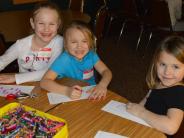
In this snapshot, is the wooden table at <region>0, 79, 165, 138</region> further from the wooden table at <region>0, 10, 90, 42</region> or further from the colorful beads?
the wooden table at <region>0, 10, 90, 42</region>

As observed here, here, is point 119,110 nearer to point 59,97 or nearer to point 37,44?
point 59,97

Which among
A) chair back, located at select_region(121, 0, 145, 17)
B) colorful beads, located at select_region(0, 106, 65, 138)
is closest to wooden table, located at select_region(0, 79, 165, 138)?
colorful beads, located at select_region(0, 106, 65, 138)

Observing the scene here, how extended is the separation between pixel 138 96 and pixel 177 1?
5.94 ft

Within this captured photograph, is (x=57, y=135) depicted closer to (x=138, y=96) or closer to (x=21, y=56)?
(x=21, y=56)

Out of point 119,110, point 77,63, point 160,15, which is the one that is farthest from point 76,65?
point 160,15

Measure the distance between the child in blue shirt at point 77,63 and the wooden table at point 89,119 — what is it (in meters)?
0.09

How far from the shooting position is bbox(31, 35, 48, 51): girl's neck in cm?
205

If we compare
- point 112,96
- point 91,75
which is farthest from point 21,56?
point 112,96

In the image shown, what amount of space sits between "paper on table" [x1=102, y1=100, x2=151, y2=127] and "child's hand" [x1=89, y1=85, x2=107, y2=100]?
7 centimetres

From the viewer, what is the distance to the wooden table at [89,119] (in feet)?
3.95

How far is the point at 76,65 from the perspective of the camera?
189 cm

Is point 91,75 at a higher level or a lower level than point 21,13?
lower

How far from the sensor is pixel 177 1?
166 inches

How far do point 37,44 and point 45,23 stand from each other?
0.18 metres
